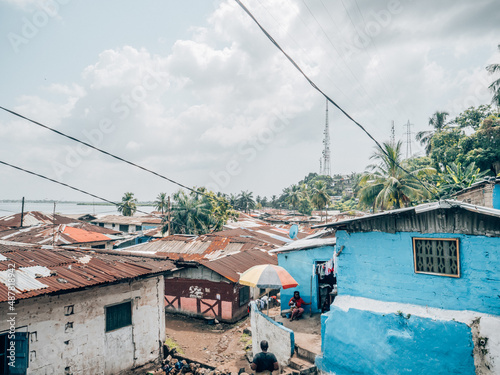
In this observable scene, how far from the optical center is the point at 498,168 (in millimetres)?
24891

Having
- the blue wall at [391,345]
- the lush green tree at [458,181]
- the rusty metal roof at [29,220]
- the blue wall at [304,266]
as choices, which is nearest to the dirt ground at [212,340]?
the blue wall at [304,266]

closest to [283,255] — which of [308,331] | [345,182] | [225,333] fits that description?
[308,331]

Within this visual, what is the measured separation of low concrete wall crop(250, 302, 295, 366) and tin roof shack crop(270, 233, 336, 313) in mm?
2748

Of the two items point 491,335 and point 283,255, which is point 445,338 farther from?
point 283,255

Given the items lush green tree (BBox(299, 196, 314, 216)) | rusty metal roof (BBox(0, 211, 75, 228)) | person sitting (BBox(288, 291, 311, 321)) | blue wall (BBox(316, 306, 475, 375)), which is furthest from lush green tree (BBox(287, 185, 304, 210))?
blue wall (BBox(316, 306, 475, 375))

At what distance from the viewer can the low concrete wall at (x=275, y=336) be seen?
930cm

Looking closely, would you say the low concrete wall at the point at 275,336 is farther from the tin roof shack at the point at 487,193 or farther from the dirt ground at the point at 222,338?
the tin roof shack at the point at 487,193

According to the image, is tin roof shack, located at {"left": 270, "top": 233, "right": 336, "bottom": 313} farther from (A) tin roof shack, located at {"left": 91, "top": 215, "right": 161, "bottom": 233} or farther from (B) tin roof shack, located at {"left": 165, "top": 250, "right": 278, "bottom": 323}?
(A) tin roof shack, located at {"left": 91, "top": 215, "right": 161, "bottom": 233}

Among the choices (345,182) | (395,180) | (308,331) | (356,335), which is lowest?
(308,331)

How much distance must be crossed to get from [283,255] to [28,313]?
916 centimetres

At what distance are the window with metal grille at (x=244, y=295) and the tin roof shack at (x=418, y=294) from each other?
24.8ft

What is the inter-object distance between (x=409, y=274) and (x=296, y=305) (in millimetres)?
5143

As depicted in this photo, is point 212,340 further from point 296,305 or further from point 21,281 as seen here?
point 21,281

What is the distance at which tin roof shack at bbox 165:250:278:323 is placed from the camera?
1509 centimetres
